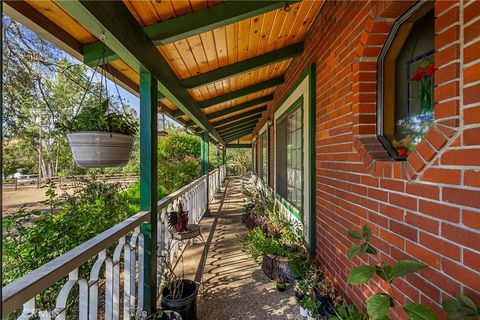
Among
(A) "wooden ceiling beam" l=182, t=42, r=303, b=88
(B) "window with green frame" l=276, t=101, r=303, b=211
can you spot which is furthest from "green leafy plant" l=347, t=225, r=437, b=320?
(A) "wooden ceiling beam" l=182, t=42, r=303, b=88

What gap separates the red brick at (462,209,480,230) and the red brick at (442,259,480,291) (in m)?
0.16

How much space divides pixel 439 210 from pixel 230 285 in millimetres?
2154

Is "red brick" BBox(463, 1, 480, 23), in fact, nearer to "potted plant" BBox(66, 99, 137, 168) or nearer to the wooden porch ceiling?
the wooden porch ceiling

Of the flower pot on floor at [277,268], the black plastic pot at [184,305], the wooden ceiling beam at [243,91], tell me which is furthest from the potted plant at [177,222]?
the wooden ceiling beam at [243,91]

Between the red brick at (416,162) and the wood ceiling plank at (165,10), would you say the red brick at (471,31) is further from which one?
the wood ceiling plank at (165,10)

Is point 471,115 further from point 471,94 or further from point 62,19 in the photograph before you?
point 62,19

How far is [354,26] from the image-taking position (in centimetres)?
173

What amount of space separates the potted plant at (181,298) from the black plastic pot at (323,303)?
3.13ft

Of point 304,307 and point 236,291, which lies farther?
point 236,291

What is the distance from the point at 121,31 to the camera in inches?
55.6

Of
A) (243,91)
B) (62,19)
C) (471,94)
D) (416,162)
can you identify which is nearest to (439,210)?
(416,162)

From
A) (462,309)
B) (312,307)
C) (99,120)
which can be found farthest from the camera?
(312,307)

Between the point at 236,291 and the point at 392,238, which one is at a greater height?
Result: the point at 392,238

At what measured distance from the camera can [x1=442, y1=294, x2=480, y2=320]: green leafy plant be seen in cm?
73
